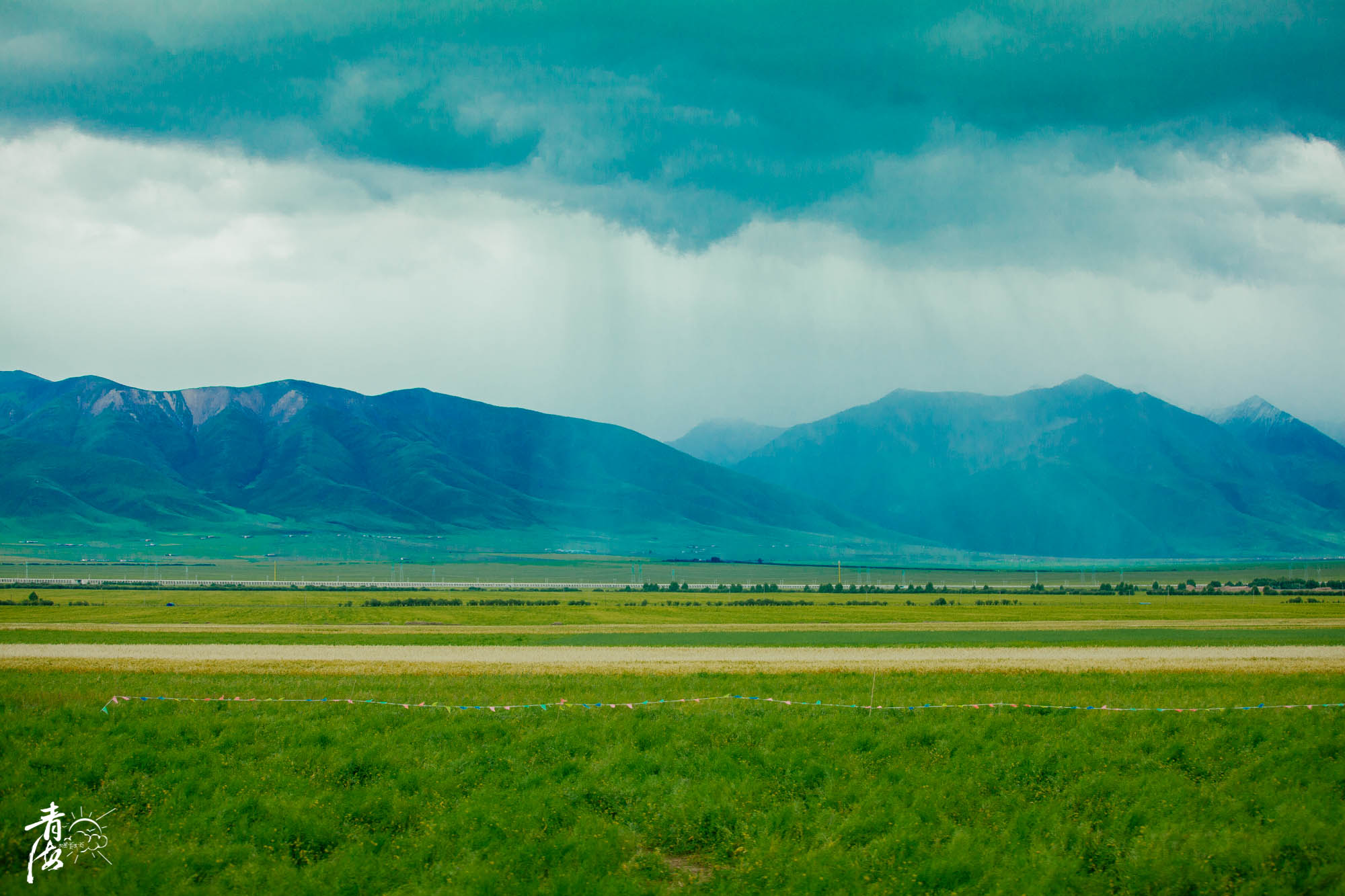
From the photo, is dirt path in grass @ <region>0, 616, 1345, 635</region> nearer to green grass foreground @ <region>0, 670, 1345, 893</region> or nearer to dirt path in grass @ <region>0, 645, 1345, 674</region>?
dirt path in grass @ <region>0, 645, 1345, 674</region>

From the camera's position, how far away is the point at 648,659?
42906 mm

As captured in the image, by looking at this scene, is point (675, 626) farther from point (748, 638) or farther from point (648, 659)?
point (648, 659)

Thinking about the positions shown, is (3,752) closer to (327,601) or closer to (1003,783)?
(1003,783)

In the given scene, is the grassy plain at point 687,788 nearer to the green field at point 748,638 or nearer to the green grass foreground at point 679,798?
the green grass foreground at point 679,798

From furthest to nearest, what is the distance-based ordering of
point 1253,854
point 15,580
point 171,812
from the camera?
point 15,580
point 171,812
point 1253,854

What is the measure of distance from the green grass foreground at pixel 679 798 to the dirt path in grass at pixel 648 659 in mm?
12294

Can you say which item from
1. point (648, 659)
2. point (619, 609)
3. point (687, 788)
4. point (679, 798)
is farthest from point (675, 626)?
point (679, 798)

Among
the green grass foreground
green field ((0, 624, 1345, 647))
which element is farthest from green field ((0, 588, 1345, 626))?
the green grass foreground

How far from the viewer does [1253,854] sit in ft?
52.1

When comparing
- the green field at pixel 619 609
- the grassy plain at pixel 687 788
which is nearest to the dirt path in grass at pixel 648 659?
the grassy plain at pixel 687 788

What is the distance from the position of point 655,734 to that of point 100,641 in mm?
45503

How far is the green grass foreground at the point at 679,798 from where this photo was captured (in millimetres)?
15461

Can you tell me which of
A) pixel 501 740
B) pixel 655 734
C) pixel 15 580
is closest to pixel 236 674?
pixel 501 740

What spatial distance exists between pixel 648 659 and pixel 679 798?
25.1 meters
